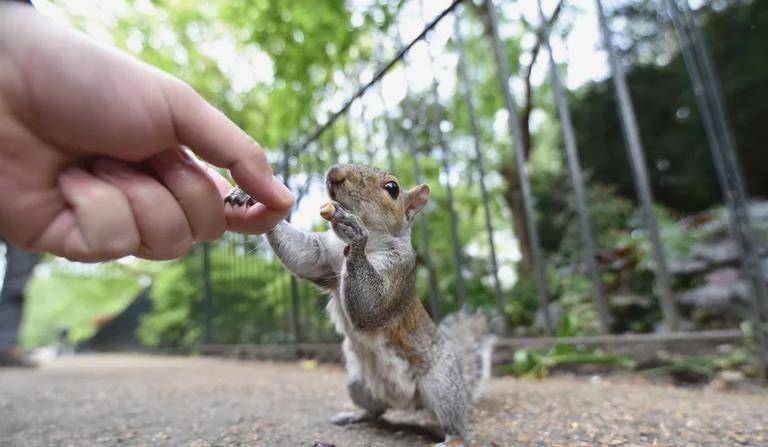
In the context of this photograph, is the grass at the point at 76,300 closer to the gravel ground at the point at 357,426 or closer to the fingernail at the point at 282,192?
the gravel ground at the point at 357,426

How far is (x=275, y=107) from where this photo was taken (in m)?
5.15

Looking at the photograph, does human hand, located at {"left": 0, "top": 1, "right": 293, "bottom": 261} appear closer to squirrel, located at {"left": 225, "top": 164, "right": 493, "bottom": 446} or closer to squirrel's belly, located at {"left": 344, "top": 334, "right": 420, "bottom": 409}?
squirrel, located at {"left": 225, "top": 164, "right": 493, "bottom": 446}

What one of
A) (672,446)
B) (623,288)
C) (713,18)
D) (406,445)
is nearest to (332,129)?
(623,288)

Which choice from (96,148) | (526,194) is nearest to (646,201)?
(526,194)

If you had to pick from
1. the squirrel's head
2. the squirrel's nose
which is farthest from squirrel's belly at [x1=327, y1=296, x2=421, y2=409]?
the squirrel's nose

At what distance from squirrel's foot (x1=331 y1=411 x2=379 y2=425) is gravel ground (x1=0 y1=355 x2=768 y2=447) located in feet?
0.16

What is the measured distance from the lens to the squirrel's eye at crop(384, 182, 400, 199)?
1900 millimetres

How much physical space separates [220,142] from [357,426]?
1375mm

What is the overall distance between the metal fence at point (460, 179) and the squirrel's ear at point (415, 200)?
1.54ft

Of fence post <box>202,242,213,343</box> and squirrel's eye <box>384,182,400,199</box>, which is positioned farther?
fence post <box>202,242,213,343</box>

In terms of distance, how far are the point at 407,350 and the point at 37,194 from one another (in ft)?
4.09

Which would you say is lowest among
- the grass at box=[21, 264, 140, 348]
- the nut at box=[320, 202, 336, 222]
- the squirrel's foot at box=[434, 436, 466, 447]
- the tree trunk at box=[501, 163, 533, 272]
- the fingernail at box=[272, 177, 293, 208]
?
the squirrel's foot at box=[434, 436, 466, 447]

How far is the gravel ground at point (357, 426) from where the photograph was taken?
176 cm

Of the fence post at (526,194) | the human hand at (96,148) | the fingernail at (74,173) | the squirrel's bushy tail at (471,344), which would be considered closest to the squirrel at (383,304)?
the squirrel's bushy tail at (471,344)
